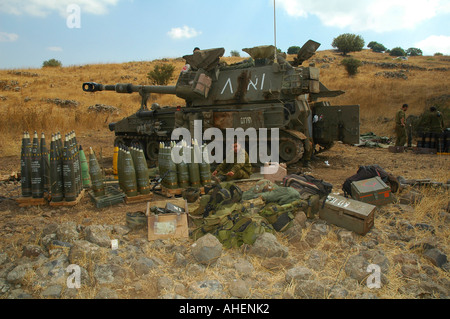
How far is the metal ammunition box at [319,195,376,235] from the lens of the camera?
4746 millimetres

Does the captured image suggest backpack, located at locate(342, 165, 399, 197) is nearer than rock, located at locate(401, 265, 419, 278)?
No

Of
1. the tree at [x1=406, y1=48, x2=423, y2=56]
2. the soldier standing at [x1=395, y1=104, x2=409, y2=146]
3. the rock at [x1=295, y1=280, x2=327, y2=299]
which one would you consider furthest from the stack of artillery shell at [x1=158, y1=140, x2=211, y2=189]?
the tree at [x1=406, y1=48, x2=423, y2=56]

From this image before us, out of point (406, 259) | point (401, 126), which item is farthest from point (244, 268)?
point (401, 126)

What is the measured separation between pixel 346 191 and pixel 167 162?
358 centimetres

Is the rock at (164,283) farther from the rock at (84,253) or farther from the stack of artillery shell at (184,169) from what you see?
the stack of artillery shell at (184,169)

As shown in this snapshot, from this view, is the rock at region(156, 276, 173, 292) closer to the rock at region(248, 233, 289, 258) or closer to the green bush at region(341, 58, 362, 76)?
the rock at region(248, 233, 289, 258)

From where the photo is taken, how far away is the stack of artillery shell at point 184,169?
669 cm

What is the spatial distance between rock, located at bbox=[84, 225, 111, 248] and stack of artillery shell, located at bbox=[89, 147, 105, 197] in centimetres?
183

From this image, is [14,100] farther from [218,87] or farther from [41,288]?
[41,288]

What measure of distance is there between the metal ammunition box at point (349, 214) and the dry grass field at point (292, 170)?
15 centimetres

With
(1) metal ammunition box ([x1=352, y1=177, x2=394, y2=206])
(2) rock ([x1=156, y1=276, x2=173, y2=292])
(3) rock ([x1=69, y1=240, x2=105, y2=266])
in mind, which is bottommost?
(2) rock ([x1=156, y1=276, x2=173, y2=292])

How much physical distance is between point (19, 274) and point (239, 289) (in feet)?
7.88

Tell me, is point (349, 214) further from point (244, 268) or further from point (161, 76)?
point (161, 76)
